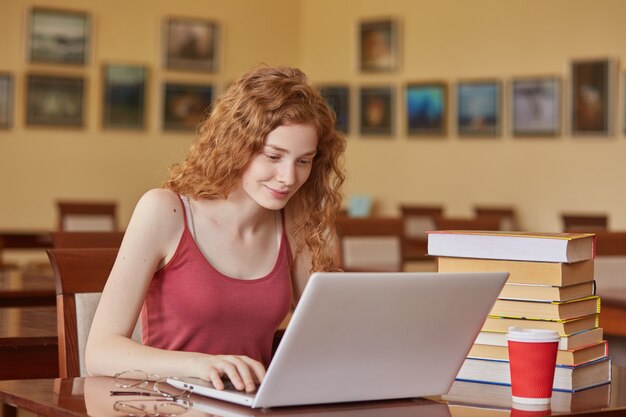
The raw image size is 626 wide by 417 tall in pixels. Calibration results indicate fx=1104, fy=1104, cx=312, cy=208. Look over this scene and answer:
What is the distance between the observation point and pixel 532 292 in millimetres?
2498

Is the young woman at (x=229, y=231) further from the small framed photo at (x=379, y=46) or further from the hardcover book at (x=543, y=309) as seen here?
the small framed photo at (x=379, y=46)

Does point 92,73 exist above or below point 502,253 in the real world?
above

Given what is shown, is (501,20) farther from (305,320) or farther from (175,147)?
(305,320)

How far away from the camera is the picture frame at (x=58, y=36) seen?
1258 cm

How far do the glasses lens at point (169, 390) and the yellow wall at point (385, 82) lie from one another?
9.06 metres

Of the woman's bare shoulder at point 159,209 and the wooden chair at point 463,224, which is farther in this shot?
the wooden chair at point 463,224

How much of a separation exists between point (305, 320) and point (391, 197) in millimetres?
10997

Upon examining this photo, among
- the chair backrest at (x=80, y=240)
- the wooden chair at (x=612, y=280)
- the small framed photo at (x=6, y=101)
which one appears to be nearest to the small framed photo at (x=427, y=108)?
the small framed photo at (x=6, y=101)

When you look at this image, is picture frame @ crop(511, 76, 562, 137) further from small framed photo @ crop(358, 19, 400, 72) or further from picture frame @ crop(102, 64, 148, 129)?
picture frame @ crop(102, 64, 148, 129)

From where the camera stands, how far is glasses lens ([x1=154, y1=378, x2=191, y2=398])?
2.17 m

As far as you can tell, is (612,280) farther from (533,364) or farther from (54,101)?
(54,101)

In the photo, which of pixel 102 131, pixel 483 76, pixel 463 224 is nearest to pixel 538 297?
pixel 463 224

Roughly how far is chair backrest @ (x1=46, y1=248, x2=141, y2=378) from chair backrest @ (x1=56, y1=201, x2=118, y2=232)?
22.3 ft

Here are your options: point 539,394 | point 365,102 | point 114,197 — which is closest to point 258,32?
point 365,102
